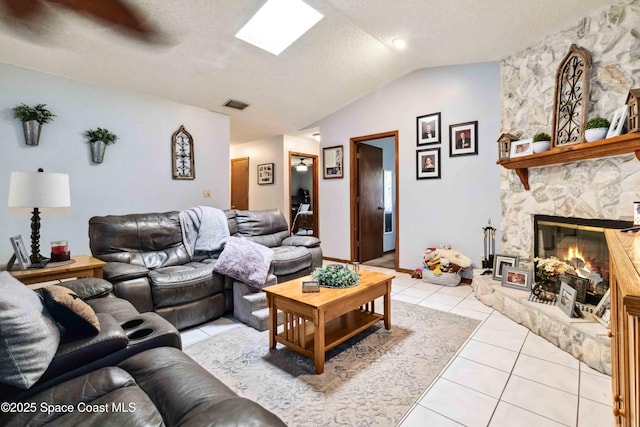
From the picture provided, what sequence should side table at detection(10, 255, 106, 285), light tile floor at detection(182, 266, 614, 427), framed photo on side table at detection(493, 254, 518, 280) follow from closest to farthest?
light tile floor at detection(182, 266, 614, 427) < side table at detection(10, 255, 106, 285) < framed photo on side table at detection(493, 254, 518, 280)

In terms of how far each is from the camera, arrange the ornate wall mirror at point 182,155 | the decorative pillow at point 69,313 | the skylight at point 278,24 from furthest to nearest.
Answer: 1. the ornate wall mirror at point 182,155
2. the skylight at point 278,24
3. the decorative pillow at point 69,313

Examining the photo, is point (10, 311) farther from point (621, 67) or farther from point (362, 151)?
point (362, 151)

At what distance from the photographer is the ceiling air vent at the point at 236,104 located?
446 centimetres

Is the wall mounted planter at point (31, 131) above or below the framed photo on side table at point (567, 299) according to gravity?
above

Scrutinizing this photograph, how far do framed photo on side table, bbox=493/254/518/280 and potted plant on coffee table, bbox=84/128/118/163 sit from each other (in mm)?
4618

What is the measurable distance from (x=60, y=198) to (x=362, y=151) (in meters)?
3.98

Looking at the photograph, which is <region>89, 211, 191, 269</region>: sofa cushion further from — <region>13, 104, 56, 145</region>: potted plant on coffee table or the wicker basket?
the wicker basket

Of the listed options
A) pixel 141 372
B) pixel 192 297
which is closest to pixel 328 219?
pixel 192 297

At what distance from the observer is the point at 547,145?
2762 mm

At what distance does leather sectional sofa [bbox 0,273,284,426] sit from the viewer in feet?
2.84

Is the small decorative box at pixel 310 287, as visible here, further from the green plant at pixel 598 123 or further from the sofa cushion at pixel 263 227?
the green plant at pixel 598 123

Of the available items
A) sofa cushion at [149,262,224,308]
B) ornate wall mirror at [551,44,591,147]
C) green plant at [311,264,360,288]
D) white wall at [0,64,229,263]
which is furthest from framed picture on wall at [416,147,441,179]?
white wall at [0,64,229,263]

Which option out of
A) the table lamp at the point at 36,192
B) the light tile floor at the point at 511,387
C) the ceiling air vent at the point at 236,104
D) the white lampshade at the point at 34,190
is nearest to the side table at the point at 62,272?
the table lamp at the point at 36,192

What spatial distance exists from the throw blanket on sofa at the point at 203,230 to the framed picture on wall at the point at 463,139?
3032 mm
